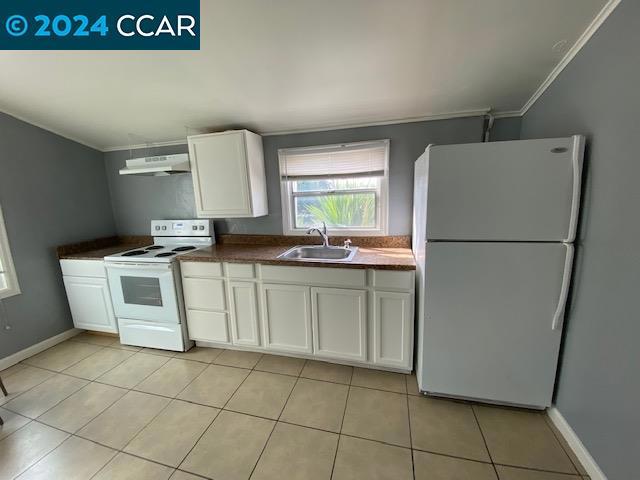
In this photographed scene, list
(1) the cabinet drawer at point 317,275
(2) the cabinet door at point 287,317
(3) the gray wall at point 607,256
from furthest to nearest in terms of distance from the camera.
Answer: (2) the cabinet door at point 287,317
(1) the cabinet drawer at point 317,275
(3) the gray wall at point 607,256

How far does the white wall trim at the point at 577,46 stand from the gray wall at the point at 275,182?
0.42 metres

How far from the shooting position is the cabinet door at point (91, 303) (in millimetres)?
2666

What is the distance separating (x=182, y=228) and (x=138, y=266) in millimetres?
701

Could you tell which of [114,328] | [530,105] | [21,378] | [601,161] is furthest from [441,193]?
[21,378]

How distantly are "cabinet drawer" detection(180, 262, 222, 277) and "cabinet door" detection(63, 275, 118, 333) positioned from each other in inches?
36.3

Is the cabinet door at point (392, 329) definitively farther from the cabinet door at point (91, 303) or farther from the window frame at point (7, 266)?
the window frame at point (7, 266)

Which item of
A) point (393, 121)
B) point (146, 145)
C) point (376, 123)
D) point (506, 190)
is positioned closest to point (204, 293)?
point (146, 145)

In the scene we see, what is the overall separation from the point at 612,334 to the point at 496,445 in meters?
0.85

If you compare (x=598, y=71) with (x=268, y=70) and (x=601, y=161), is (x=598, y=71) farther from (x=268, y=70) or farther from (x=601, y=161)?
(x=268, y=70)

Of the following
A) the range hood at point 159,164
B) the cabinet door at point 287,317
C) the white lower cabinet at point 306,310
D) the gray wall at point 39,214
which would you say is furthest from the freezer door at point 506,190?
the gray wall at point 39,214

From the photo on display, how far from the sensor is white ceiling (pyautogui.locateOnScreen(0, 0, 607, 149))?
131 cm

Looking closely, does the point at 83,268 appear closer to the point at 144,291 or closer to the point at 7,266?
the point at 7,266

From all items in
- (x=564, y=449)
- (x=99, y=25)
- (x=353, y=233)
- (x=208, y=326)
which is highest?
(x=99, y=25)

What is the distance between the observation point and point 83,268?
268 centimetres
